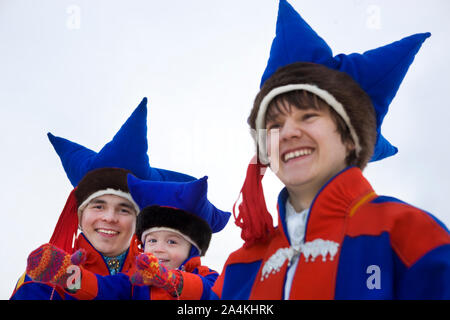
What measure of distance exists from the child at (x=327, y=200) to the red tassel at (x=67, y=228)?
0.98 meters

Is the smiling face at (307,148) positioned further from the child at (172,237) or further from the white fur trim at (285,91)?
the child at (172,237)

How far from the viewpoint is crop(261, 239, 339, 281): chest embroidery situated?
1.25 meters

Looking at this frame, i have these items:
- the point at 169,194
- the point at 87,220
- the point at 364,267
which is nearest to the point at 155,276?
the point at 169,194

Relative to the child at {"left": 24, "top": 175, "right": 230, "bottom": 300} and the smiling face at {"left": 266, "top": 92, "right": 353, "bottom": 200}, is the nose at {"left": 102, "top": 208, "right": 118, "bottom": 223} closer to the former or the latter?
the child at {"left": 24, "top": 175, "right": 230, "bottom": 300}

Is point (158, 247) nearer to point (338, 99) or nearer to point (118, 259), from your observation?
point (118, 259)

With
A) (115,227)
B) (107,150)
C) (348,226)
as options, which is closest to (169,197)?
(115,227)

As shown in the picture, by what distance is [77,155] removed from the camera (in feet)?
8.61

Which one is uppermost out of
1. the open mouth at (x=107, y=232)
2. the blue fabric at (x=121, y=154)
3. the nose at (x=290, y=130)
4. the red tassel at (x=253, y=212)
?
the blue fabric at (x=121, y=154)

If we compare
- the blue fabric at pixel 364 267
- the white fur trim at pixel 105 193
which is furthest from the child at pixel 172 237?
the blue fabric at pixel 364 267

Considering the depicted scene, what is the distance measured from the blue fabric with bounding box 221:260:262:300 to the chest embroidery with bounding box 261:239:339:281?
0.08 meters

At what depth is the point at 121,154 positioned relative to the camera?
8.15 feet

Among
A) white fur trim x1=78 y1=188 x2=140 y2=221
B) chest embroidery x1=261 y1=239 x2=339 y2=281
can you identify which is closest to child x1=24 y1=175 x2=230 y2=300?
white fur trim x1=78 y1=188 x2=140 y2=221

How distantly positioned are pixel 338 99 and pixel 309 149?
0.57 ft

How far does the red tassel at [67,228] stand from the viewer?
7.46 ft
